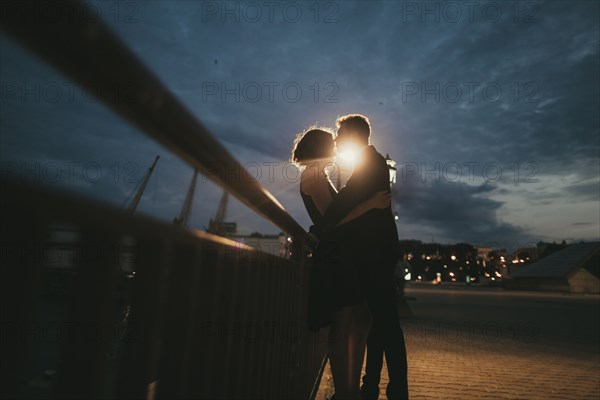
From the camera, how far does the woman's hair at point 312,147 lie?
2.76 m

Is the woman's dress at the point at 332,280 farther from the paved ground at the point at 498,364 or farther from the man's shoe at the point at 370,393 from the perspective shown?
the paved ground at the point at 498,364

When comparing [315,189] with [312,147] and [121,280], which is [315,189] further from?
[121,280]

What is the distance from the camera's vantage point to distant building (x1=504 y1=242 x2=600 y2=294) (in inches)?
1778

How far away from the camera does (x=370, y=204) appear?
8.48 ft

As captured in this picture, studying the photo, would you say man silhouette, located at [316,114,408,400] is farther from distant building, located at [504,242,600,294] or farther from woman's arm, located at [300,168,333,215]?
distant building, located at [504,242,600,294]

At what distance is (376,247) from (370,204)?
0.32 meters

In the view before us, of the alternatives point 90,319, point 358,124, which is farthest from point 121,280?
point 358,124

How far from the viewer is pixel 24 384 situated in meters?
0.59

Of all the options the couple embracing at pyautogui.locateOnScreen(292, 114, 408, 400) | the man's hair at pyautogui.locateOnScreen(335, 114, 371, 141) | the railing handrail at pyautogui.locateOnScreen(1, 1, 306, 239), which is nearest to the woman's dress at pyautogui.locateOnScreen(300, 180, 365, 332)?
the couple embracing at pyautogui.locateOnScreen(292, 114, 408, 400)

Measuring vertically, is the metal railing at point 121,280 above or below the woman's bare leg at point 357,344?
above

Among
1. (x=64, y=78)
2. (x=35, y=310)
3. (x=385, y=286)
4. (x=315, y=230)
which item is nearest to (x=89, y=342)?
(x=35, y=310)

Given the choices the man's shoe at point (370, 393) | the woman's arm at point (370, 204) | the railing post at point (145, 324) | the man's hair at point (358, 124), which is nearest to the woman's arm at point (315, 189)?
the woman's arm at point (370, 204)

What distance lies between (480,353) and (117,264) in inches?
262

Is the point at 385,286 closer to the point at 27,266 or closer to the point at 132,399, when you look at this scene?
the point at 132,399
